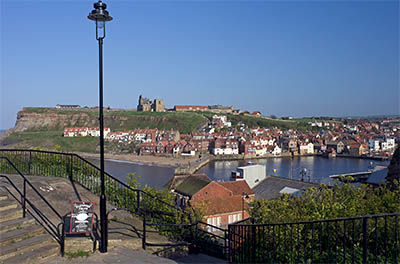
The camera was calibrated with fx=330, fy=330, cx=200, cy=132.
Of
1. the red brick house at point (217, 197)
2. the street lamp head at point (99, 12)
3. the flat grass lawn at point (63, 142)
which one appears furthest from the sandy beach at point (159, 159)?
the street lamp head at point (99, 12)

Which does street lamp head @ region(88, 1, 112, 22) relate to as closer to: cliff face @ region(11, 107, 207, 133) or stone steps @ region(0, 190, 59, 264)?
stone steps @ region(0, 190, 59, 264)

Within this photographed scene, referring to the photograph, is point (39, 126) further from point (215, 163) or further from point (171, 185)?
point (171, 185)

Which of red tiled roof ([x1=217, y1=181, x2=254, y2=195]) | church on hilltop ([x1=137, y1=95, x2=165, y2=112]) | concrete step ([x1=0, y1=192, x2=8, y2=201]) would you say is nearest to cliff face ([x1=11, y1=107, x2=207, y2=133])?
church on hilltop ([x1=137, y1=95, x2=165, y2=112])

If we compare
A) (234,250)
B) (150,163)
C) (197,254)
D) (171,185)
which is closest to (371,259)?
(234,250)

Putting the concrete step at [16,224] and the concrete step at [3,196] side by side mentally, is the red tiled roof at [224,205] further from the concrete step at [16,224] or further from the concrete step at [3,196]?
the concrete step at [16,224]

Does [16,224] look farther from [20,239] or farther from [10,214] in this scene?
[20,239]

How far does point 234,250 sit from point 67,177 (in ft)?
20.1

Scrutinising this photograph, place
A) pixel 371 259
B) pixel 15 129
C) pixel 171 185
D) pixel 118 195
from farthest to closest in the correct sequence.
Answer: pixel 15 129
pixel 171 185
pixel 118 195
pixel 371 259

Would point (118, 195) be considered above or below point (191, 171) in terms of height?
above

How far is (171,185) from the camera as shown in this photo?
33.5 metres

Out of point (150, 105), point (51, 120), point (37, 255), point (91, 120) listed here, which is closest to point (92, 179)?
point (37, 255)

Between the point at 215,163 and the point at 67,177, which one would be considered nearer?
the point at 67,177

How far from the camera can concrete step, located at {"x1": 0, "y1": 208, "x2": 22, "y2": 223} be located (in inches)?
268

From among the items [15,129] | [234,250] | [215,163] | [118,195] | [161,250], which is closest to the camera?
[234,250]
